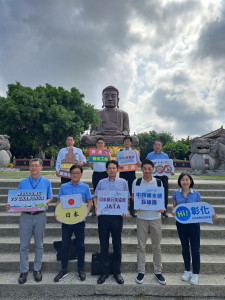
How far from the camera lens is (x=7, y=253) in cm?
382

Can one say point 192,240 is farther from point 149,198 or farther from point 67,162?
point 67,162

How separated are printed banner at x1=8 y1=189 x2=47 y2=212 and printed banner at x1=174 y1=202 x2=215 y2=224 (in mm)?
1995

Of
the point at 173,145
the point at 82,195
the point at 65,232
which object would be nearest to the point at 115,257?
the point at 65,232

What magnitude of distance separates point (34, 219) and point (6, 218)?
6.38 feet

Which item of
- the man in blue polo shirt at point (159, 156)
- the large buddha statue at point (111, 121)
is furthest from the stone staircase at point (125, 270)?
the large buddha statue at point (111, 121)

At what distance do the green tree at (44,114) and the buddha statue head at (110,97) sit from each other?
6.35 ft

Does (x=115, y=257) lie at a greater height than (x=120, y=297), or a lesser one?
greater

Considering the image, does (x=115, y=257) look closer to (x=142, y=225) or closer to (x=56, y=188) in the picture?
(x=142, y=225)

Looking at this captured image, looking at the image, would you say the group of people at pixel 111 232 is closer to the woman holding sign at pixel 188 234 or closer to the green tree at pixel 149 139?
the woman holding sign at pixel 188 234

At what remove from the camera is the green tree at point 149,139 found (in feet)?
173

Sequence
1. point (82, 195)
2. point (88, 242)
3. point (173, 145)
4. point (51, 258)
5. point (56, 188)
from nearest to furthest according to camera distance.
Answer: point (82, 195) → point (51, 258) → point (88, 242) → point (56, 188) → point (173, 145)

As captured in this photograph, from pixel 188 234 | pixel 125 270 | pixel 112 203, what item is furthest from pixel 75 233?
pixel 188 234

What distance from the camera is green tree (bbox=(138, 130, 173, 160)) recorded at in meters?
52.7

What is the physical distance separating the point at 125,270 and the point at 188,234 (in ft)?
4.13
